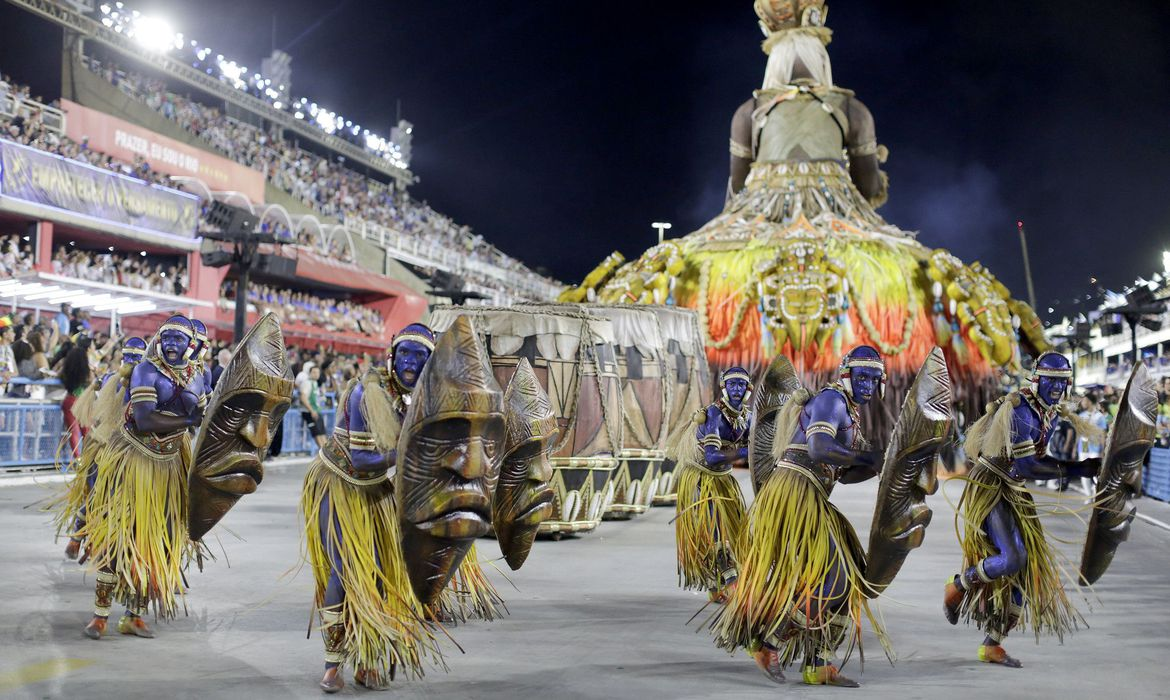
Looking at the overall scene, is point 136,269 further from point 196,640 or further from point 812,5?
point 196,640

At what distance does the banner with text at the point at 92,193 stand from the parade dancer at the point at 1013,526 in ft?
64.5

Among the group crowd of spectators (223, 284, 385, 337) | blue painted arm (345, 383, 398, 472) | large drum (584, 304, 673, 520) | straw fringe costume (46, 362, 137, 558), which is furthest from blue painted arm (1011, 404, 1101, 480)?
crowd of spectators (223, 284, 385, 337)

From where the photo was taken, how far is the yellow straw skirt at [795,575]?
17.0 ft

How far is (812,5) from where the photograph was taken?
1906 centimetres

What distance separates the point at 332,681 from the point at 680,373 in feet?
29.7

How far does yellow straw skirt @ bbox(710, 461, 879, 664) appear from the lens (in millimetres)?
5172

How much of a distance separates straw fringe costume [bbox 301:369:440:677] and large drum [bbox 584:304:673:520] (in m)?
6.90

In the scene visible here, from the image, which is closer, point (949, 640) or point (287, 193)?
point (949, 640)

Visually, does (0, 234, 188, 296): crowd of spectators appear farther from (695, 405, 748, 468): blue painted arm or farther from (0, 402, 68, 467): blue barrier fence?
(695, 405, 748, 468): blue painted arm

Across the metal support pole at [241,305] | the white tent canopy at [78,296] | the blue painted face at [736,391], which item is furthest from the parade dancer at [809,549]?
the white tent canopy at [78,296]

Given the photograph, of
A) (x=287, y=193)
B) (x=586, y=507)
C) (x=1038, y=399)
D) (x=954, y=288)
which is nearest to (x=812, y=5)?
(x=954, y=288)

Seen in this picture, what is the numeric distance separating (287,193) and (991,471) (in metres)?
34.6

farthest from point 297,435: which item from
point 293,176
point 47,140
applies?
point 293,176

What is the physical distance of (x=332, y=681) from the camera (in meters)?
4.83
